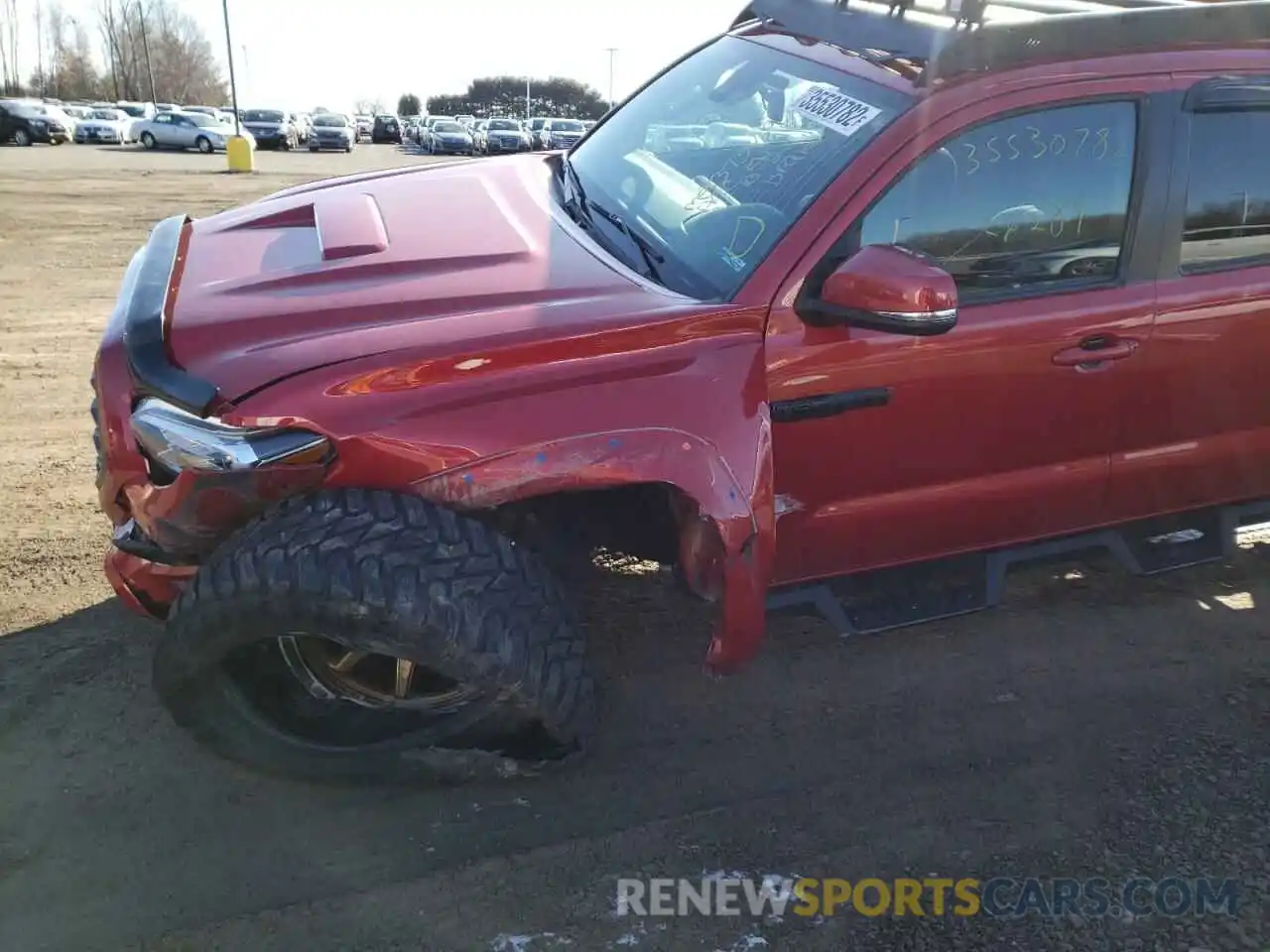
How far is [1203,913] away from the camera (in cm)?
243

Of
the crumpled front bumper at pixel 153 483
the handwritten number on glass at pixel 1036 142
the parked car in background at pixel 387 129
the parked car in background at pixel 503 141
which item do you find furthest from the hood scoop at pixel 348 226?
the parked car in background at pixel 387 129

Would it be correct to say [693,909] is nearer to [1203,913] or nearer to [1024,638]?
[1203,913]

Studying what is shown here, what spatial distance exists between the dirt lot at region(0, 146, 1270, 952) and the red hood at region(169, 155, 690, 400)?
46.1 inches

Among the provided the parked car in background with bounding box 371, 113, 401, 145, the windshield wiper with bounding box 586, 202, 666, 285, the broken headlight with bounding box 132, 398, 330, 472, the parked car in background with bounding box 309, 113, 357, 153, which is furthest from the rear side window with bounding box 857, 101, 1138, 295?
the parked car in background with bounding box 371, 113, 401, 145

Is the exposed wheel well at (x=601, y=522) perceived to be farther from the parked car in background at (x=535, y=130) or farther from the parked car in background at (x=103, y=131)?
the parked car in background at (x=103, y=131)

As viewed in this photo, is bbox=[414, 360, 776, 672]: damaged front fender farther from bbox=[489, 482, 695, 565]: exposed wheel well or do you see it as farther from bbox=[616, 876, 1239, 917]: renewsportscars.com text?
bbox=[616, 876, 1239, 917]: renewsportscars.com text

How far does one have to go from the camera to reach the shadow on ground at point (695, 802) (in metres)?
2.39

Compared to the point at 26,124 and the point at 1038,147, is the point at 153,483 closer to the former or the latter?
the point at 1038,147

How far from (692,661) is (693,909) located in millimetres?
1037

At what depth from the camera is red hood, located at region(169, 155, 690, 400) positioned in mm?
2428

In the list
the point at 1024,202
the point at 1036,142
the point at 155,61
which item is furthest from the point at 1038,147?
the point at 155,61

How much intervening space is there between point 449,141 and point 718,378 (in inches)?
1642

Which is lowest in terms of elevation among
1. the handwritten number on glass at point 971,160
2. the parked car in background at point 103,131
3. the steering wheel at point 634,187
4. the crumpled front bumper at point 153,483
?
the parked car in background at point 103,131

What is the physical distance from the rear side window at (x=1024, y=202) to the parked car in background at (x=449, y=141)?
4092 centimetres
